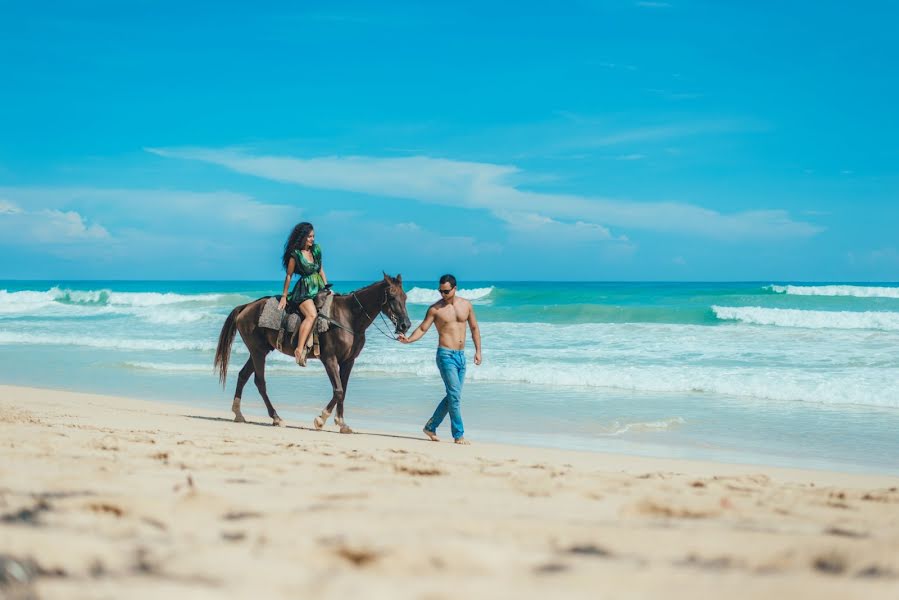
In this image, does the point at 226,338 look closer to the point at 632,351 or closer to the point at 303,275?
the point at 303,275

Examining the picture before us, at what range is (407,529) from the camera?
316cm

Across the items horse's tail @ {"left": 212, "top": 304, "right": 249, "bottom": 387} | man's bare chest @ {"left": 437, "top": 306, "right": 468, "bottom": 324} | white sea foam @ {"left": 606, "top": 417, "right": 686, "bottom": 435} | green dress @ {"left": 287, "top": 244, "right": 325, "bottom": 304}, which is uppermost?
green dress @ {"left": 287, "top": 244, "right": 325, "bottom": 304}

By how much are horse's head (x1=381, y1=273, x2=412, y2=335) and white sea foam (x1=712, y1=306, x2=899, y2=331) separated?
2147 cm

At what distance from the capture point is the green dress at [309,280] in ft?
28.0

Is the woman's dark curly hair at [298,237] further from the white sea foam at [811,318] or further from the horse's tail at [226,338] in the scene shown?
the white sea foam at [811,318]

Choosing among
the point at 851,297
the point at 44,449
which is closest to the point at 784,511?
the point at 44,449

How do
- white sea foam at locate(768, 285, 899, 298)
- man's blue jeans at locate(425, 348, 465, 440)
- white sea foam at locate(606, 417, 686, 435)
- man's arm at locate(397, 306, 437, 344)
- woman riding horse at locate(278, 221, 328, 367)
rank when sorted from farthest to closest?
white sea foam at locate(768, 285, 899, 298)
white sea foam at locate(606, 417, 686, 435)
woman riding horse at locate(278, 221, 328, 367)
man's arm at locate(397, 306, 437, 344)
man's blue jeans at locate(425, 348, 465, 440)

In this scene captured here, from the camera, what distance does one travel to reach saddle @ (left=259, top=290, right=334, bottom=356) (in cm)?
860

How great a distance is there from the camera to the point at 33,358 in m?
17.5

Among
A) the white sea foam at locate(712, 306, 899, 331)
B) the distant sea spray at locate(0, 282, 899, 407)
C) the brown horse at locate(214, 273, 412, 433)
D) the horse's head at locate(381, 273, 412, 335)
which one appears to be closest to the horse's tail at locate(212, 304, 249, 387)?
the brown horse at locate(214, 273, 412, 433)

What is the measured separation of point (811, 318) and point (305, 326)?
24514 mm

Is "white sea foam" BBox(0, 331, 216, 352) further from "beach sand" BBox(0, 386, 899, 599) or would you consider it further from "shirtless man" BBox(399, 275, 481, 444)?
"beach sand" BBox(0, 386, 899, 599)

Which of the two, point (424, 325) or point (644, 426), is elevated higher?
point (424, 325)

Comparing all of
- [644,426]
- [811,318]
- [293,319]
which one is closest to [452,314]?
[293,319]
